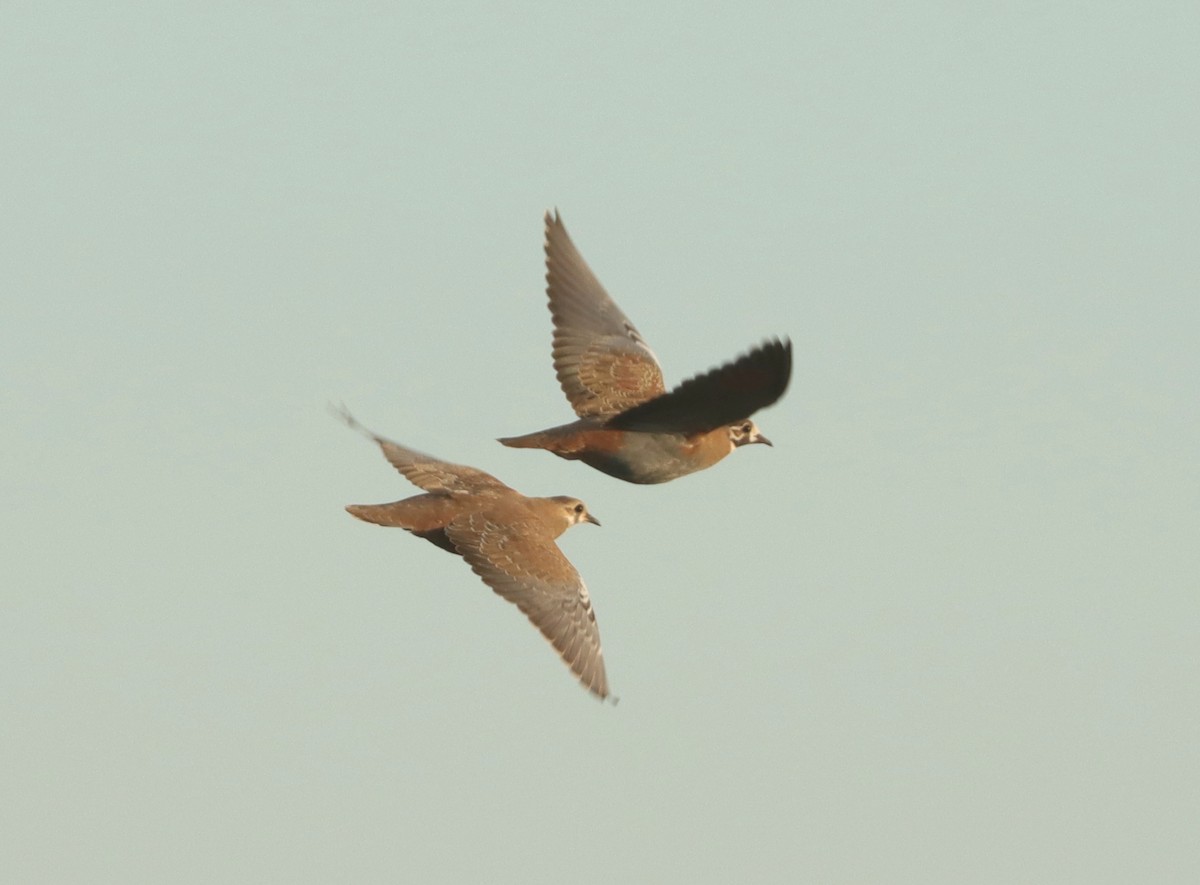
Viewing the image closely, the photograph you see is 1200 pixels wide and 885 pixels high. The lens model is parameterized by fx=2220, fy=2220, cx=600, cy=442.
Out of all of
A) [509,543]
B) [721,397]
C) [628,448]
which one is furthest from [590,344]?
[721,397]

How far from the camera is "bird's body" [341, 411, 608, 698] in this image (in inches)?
654

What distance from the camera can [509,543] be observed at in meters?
16.9

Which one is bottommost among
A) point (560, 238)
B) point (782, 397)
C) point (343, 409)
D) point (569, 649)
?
point (569, 649)

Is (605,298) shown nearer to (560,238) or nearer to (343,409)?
(560,238)

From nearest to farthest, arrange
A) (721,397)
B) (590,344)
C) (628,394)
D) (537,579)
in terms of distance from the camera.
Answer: (721,397) → (537,579) → (628,394) → (590,344)

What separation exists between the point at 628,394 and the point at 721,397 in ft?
10.8

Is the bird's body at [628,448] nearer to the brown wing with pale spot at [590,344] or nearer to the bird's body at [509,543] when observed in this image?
the bird's body at [509,543]

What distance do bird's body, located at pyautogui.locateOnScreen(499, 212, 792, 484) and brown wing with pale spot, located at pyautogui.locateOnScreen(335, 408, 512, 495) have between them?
544mm

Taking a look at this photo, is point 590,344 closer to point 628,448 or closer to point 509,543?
point 628,448

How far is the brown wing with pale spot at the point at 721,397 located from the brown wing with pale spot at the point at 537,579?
3.65 feet

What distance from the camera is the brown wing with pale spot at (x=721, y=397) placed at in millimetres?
14109

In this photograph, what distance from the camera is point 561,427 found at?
17312 millimetres

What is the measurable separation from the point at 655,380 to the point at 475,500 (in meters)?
2.25

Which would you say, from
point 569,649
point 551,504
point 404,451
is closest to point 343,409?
point 404,451
